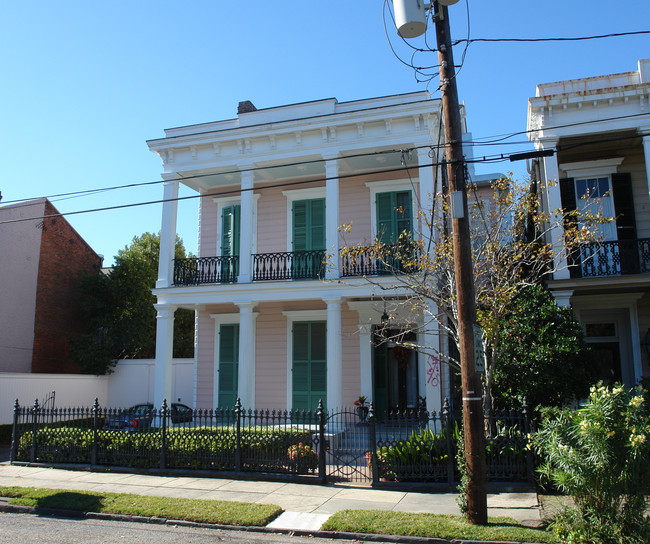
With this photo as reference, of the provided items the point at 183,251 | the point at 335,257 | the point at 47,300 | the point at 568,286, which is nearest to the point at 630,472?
the point at 568,286

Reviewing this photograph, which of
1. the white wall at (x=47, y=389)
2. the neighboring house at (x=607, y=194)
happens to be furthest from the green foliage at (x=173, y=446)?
the neighboring house at (x=607, y=194)

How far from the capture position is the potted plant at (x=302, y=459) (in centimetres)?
1101

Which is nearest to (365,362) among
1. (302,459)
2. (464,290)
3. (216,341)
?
(216,341)

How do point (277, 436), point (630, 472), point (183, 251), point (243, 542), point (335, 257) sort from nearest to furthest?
point (630, 472)
point (243, 542)
point (277, 436)
point (335, 257)
point (183, 251)

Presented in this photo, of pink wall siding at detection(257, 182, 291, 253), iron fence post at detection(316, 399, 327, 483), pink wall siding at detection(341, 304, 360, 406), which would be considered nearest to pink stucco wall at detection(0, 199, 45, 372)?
pink wall siding at detection(257, 182, 291, 253)

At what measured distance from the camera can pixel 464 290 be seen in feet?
25.5

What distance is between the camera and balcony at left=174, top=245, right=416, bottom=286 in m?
14.9

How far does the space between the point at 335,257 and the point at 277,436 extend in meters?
4.91

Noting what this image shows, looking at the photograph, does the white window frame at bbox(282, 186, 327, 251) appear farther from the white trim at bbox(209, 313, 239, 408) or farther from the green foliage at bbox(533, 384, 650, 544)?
the green foliage at bbox(533, 384, 650, 544)

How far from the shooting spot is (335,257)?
1429 centimetres

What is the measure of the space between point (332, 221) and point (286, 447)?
594cm

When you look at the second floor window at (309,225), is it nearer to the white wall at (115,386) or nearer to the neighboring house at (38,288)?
the white wall at (115,386)

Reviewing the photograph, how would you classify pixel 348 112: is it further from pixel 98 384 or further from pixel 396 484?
pixel 98 384

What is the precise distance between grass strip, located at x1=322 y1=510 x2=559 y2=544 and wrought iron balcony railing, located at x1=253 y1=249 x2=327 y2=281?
796 cm
